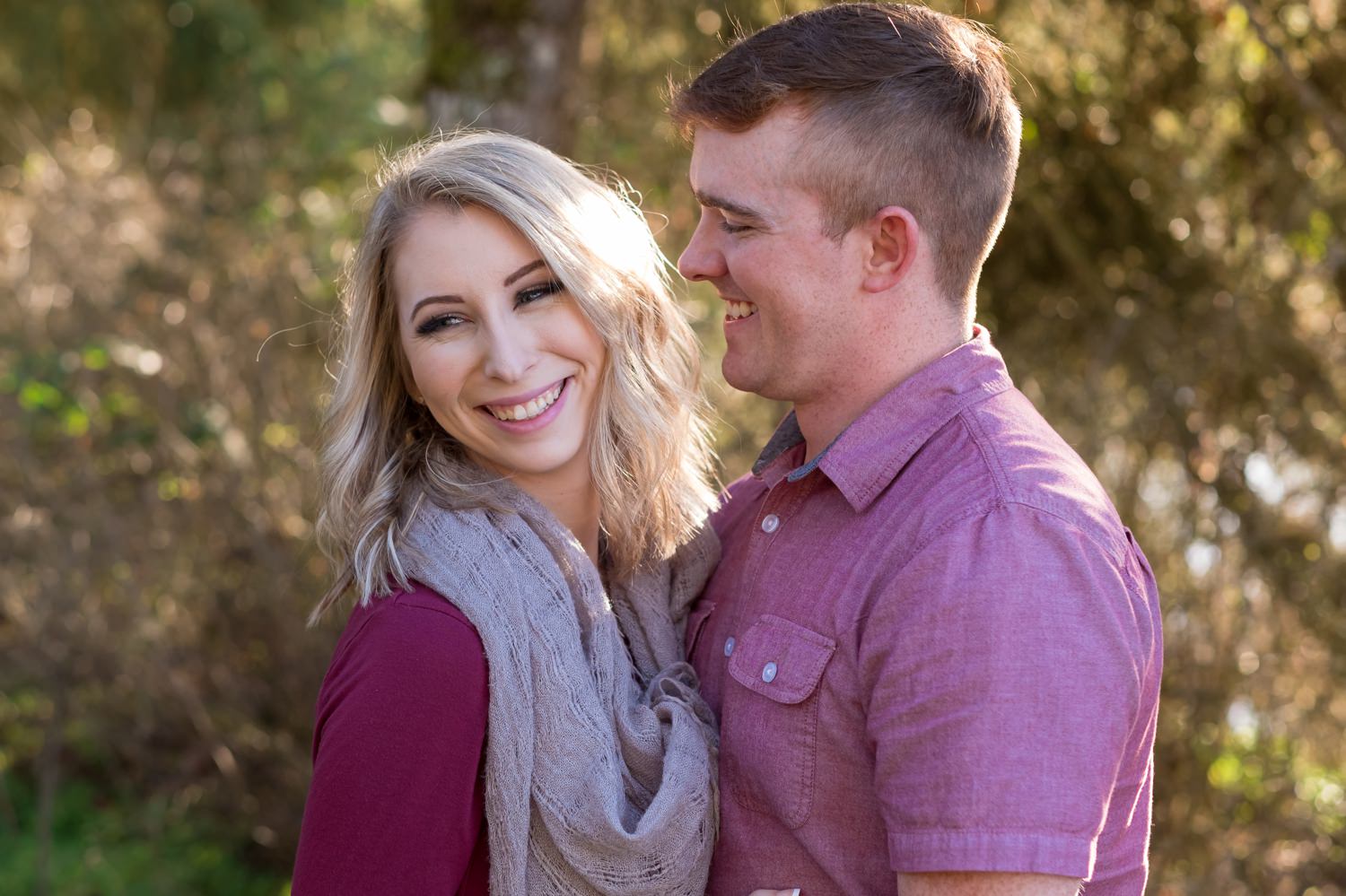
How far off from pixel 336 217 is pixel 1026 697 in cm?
528

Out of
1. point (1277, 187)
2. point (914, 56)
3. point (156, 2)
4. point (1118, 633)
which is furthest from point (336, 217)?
point (1118, 633)

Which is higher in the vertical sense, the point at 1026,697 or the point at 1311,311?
the point at 1026,697

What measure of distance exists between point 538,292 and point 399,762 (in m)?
0.93

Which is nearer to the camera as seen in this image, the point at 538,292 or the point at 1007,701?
the point at 1007,701

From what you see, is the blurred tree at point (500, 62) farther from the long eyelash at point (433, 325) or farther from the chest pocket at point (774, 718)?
the chest pocket at point (774, 718)

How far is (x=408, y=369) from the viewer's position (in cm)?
258

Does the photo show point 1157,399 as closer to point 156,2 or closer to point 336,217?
point 336,217

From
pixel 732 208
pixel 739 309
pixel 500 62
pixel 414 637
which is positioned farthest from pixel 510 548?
pixel 500 62

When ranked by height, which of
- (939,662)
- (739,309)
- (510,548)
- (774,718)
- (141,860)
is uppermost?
(739,309)

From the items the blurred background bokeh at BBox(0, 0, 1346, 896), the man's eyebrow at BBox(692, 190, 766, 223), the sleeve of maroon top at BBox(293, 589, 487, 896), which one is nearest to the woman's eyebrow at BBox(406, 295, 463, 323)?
the man's eyebrow at BBox(692, 190, 766, 223)

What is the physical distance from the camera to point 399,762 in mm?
1991

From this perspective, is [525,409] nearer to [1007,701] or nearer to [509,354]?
[509,354]

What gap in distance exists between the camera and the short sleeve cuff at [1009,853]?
1642mm

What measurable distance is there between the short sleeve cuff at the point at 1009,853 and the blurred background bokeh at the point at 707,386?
2613 mm
